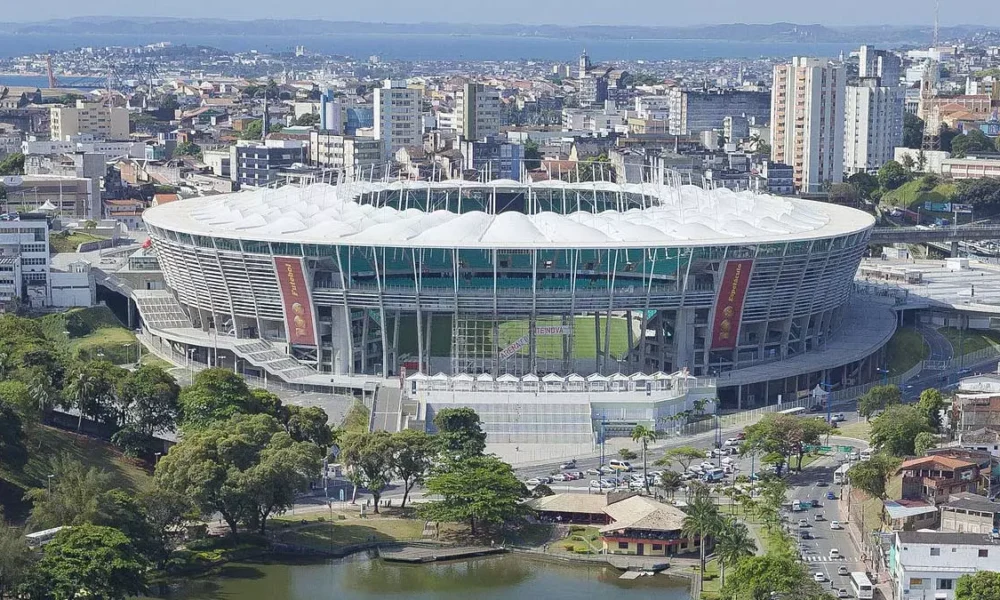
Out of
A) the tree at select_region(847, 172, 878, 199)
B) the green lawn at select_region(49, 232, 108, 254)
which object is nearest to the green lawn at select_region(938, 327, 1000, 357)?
the green lawn at select_region(49, 232, 108, 254)

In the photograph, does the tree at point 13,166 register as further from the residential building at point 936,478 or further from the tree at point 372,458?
the residential building at point 936,478

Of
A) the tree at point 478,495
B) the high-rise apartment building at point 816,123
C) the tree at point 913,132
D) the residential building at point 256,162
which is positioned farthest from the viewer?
the tree at point 913,132

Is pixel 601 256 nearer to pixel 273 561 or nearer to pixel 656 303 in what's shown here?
pixel 656 303

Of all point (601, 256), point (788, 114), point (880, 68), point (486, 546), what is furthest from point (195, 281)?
point (880, 68)

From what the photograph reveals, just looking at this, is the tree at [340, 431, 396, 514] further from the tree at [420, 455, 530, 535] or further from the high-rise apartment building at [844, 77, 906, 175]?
the high-rise apartment building at [844, 77, 906, 175]

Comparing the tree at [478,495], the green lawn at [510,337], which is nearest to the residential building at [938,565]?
the tree at [478,495]

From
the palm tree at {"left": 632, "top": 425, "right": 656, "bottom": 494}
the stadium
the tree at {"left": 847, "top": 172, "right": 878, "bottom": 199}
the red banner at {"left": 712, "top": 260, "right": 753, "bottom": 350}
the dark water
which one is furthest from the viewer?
the tree at {"left": 847, "top": 172, "right": 878, "bottom": 199}
